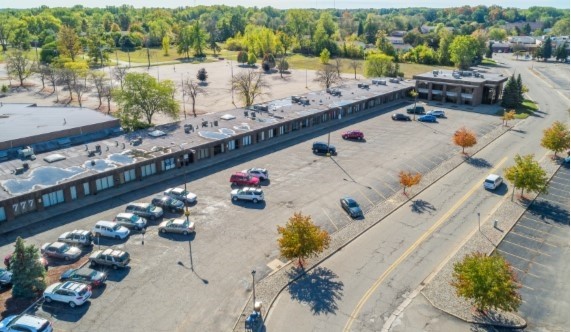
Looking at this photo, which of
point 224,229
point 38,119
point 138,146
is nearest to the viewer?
point 224,229

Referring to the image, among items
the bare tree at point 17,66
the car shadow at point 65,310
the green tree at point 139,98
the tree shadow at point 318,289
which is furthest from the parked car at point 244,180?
the bare tree at point 17,66

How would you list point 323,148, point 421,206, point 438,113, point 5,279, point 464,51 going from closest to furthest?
point 5,279 < point 421,206 < point 323,148 < point 438,113 < point 464,51

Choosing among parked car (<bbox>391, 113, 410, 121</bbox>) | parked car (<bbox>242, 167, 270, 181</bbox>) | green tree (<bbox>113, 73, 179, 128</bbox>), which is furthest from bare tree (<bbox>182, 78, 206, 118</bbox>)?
parked car (<bbox>391, 113, 410, 121</bbox>)

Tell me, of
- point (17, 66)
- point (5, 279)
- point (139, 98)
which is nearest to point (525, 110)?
point (139, 98)

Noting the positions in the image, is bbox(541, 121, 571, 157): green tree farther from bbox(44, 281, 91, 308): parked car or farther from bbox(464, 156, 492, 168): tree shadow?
bbox(44, 281, 91, 308): parked car

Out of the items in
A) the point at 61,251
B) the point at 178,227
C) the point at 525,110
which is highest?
the point at 525,110

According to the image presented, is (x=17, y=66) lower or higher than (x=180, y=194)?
higher

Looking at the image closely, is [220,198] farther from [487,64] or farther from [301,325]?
[487,64]

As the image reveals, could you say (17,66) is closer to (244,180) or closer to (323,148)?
(323,148)
